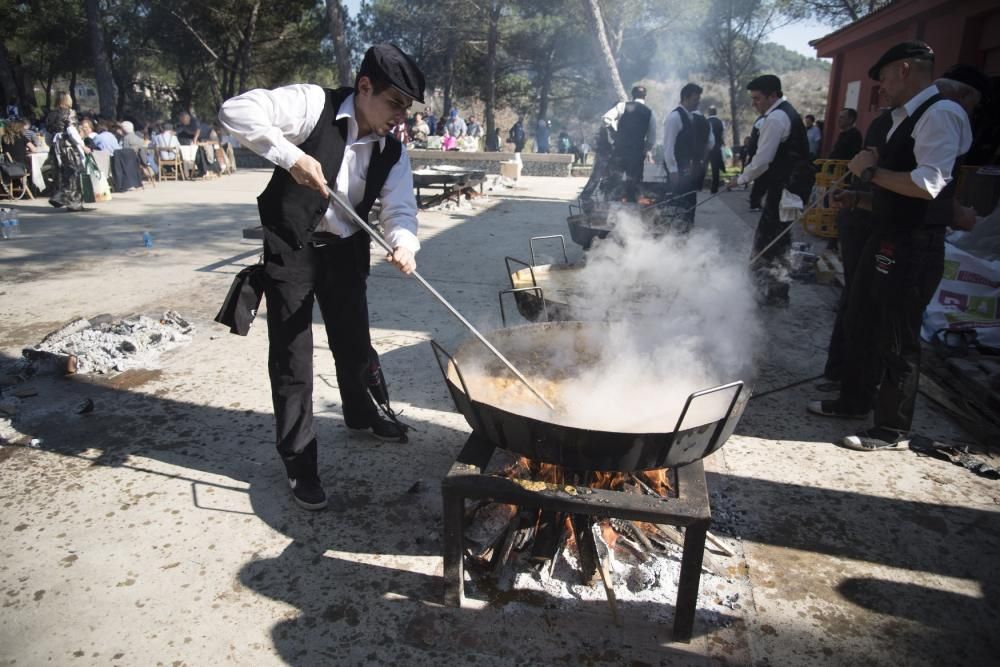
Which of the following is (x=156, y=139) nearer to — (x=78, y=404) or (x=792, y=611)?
(x=78, y=404)

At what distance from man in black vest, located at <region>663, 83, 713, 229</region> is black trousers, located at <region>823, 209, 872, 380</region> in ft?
13.5

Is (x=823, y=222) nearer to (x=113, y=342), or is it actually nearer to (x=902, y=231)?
(x=902, y=231)

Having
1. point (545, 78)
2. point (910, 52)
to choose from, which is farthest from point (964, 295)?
point (545, 78)

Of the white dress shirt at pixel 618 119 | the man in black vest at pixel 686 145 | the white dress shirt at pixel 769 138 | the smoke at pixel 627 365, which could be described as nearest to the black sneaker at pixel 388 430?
the smoke at pixel 627 365

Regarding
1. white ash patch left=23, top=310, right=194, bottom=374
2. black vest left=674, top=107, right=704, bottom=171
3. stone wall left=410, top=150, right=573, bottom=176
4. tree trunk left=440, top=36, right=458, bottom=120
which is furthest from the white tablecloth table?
tree trunk left=440, top=36, right=458, bottom=120

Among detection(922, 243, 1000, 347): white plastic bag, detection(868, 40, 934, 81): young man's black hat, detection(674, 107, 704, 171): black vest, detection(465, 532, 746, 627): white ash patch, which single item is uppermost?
detection(868, 40, 934, 81): young man's black hat

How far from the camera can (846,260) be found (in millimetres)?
3994

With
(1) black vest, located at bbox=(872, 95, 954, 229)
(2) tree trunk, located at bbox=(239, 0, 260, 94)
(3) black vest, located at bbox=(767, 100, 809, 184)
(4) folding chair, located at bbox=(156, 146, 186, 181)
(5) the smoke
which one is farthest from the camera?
(2) tree trunk, located at bbox=(239, 0, 260, 94)

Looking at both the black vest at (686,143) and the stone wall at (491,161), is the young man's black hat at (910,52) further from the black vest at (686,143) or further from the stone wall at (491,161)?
the stone wall at (491,161)

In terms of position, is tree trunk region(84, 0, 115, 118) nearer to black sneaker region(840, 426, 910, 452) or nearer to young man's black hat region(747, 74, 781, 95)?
young man's black hat region(747, 74, 781, 95)

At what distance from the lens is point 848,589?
2.46m

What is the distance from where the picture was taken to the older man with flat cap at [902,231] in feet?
9.68

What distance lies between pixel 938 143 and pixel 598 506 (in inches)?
98.3

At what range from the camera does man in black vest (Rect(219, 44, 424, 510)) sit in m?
2.45
